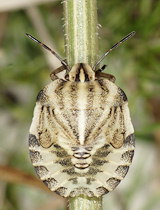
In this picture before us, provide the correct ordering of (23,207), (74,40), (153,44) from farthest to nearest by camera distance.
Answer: (23,207), (153,44), (74,40)

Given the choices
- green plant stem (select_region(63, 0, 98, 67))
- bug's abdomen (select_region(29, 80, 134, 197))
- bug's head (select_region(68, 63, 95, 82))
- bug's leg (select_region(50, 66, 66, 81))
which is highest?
green plant stem (select_region(63, 0, 98, 67))

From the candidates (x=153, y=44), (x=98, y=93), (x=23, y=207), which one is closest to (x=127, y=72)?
(x=153, y=44)

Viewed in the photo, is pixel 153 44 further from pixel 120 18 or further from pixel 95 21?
pixel 95 21

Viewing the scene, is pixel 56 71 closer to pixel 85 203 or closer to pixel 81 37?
pixel 81 37

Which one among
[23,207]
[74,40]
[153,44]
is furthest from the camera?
[23,207]

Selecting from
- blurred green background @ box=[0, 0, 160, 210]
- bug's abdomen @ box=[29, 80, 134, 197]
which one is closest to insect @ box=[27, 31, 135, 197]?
bug's abdomen @ box=[29, 80, 134, 197]

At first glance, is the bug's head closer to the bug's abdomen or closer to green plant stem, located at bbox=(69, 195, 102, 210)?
the bug's abdomen

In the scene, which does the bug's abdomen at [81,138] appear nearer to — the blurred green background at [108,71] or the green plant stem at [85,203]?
the green plant stem at [85,203]

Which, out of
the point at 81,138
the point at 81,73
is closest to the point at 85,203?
the point at 81,138
